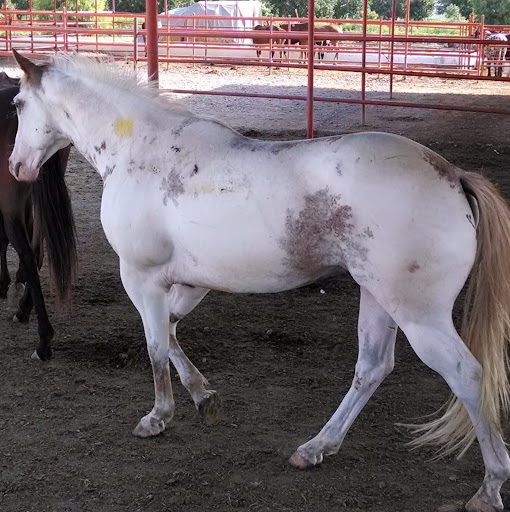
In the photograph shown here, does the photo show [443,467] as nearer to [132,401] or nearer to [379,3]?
[132,401]

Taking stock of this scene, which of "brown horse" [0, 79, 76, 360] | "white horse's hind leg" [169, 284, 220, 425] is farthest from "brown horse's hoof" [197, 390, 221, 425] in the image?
"brown horse" [0, 79, 76, 360]

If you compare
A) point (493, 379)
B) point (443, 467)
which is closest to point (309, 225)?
point (493, 379)

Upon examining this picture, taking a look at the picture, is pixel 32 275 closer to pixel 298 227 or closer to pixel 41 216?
pixel 41 216

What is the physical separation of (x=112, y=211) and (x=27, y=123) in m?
0.64

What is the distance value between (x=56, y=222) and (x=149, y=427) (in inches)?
51.9


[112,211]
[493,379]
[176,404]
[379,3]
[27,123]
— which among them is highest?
[379,3]

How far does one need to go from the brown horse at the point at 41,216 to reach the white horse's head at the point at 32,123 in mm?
624

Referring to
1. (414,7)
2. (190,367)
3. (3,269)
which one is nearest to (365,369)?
(190,367)

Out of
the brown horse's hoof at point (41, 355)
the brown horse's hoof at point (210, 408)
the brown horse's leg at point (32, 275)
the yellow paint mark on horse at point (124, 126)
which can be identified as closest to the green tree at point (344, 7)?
the brown horse's leg at point (32, 275)

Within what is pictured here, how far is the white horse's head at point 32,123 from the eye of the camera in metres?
3.14

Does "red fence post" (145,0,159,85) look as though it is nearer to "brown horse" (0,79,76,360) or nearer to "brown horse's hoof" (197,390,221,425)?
"brown horse" (0,79,76,360)

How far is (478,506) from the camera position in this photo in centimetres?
257

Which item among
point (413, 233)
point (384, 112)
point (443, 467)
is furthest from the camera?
point (384, 112)

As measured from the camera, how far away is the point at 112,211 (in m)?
2.91
